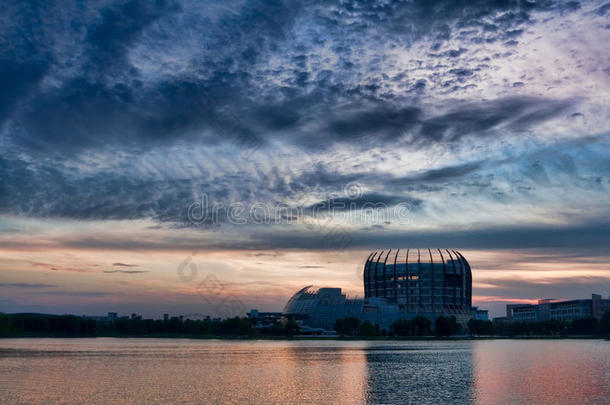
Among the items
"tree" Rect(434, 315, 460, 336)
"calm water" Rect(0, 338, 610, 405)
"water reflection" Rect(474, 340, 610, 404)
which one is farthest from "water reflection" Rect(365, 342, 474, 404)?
"tree" Rect(434, 315, 460, 336)

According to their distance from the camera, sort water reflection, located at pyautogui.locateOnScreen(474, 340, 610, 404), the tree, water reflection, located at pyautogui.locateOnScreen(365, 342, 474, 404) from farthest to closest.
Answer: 1. the tree
2. water reflection, located at pyautogui.locateOnScreen(474, 340, 610, 404)
3. water reflection, located at pyautogui.locateOnScreen(365, 342, 474, 404)

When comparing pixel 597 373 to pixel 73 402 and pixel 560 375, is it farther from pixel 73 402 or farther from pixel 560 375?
pixel 73 402

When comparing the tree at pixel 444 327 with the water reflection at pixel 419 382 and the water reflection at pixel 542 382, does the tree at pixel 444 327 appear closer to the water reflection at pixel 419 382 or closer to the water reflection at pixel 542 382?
the water reflection at pixel 542 382

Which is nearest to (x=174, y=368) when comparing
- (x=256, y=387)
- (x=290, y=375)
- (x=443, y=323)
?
(x=290, y=375)

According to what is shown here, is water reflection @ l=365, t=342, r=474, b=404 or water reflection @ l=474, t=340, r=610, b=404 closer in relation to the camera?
water reflection @ l=365, t=342, r=474, b=404

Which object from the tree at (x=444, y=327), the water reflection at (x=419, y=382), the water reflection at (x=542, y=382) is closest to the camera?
the water reflection at (x=419, y=382)

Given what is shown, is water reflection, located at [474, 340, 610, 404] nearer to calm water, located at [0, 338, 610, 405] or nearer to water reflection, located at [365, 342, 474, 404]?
calm water, located at [0, 338, 610, 405]

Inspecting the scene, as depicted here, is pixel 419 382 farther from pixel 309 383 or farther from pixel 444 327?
pixel 444 327

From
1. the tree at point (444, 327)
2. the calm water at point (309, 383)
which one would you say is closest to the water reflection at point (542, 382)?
the calm water at point (309, 383)

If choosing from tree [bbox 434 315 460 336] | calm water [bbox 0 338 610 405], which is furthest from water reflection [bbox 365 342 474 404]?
tree [bbox 434 315 460 336]

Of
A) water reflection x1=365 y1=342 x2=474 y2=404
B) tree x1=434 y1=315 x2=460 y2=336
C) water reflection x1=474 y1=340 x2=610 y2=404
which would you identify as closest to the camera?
water reflection x1=365 y1=342 x2=474 y2=404

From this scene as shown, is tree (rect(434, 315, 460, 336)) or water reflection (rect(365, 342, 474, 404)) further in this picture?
tree (rect(434, 315, 460, 336))

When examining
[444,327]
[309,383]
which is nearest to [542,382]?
[309,383]

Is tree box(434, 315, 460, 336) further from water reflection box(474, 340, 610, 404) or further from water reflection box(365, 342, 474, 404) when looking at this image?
water reflection box(365, 342, 474, 404)
